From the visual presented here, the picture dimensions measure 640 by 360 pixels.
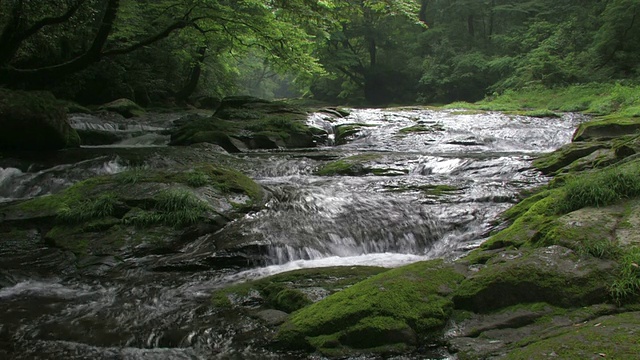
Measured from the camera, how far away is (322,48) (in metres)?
33.4

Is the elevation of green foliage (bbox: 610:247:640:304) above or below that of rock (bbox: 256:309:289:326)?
above

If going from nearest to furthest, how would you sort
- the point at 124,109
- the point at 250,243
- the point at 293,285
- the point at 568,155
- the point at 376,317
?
Answer: the point at 376,317 < the point at 293,285 < the point at 250,243 < the point at 568,155 < the point at 124,109

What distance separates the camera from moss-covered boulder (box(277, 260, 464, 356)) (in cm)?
302

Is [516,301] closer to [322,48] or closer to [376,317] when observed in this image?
[376,317]

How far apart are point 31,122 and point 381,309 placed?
9978 mm

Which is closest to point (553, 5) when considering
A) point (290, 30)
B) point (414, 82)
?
point (414, 82)

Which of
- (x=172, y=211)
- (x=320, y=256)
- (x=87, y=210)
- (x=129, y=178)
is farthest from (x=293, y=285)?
(x=129, y=178)

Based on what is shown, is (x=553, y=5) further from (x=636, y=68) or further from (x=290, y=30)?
(x=290, y=30)

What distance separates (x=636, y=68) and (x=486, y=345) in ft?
71.4

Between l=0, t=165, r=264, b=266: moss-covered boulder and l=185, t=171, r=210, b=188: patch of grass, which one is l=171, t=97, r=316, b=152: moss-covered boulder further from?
l=0, t=165, r=264, b=266: moss-covered boulder

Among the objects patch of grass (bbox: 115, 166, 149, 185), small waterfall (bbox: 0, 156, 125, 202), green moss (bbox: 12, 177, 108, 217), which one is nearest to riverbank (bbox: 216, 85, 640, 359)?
patch of grass (bbox: 115, 166, 149, 185)

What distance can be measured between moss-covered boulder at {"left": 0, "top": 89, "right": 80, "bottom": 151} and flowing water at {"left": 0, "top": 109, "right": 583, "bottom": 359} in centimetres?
120

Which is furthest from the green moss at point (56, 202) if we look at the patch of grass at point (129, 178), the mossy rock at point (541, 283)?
the mossy rock at point (541, 283)

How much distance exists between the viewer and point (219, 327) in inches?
141
